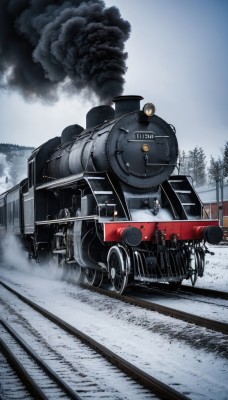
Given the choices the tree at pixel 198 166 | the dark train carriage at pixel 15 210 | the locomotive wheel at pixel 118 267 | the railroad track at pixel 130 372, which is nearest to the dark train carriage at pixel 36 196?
the dark train carriage at pixel 15 210

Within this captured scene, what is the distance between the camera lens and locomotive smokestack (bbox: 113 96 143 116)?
1052 cm

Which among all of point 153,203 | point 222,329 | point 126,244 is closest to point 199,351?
point 222,329

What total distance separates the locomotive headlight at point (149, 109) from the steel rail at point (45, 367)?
208 inches

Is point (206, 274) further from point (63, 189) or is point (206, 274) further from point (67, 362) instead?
point (67, 362)

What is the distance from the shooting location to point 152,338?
6.31 m

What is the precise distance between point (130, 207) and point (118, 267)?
137cm

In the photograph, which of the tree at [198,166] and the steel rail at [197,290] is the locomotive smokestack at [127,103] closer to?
the steel rail at [197,290]

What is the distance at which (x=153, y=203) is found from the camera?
34.5 feet

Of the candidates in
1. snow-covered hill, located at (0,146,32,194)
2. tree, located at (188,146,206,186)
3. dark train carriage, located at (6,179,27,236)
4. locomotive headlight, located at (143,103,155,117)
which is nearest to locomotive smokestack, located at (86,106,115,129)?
locomotive headlight, located at (143,103,155,117)

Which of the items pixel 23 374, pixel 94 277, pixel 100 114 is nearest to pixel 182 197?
pixel 94 277

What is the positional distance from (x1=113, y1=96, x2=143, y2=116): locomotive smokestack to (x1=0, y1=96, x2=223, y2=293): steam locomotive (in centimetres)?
2

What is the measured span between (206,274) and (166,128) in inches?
212

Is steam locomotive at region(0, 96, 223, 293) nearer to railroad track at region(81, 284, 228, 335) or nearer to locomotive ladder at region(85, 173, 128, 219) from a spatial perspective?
locomotive ladder at region(85, 173, 128, 219)

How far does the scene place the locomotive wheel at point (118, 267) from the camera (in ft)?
30.1
